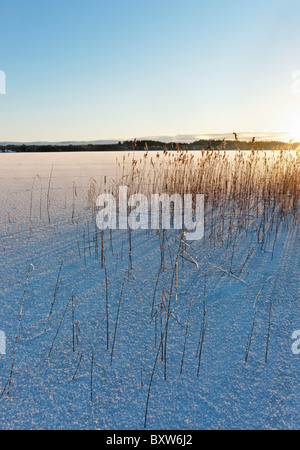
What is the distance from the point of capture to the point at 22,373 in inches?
34.8

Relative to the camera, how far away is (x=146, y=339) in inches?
41.3

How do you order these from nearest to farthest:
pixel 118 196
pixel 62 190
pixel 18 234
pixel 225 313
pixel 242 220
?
pixel 225 313 < pixel 18 234 < pixel 242 220 < pixel 118 196 < pixel 62 190

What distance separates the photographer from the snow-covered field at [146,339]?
2.51 feet

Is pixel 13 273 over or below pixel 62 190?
below

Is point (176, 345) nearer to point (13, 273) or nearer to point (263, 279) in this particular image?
point (263, 279)

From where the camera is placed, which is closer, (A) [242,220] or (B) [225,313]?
(B) [225,313]

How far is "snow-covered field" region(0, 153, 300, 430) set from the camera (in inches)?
30.1

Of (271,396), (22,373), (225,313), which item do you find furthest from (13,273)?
(271,396)

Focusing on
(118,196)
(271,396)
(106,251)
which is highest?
(118,196)

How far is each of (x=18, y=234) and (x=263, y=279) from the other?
1.81 meters

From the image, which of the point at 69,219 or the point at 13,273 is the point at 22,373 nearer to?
the point at 13,273

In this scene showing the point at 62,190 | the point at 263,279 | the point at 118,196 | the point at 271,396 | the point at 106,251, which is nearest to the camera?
the point at 271,396

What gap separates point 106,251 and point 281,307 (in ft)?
3.72

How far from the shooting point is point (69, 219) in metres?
2.54
